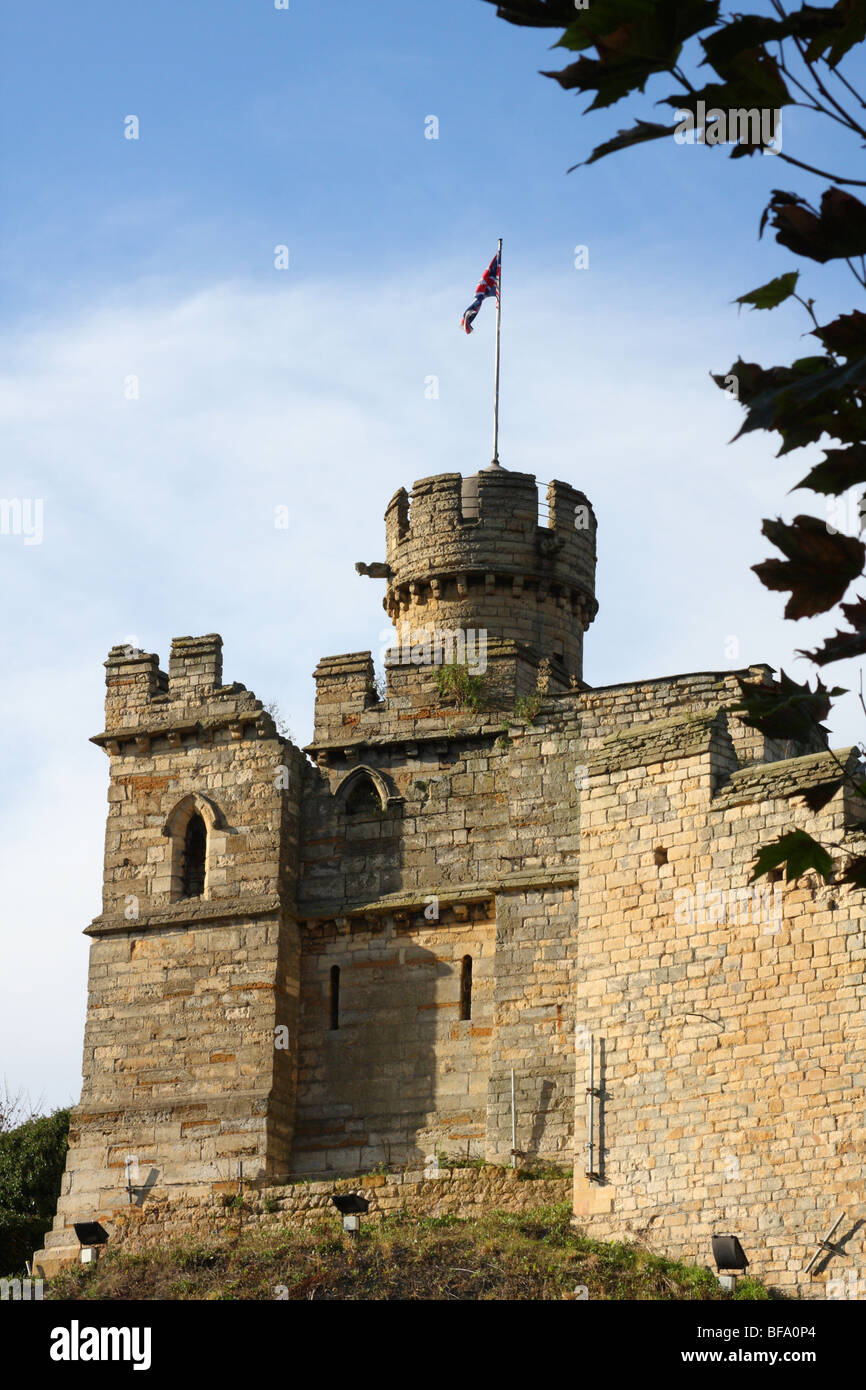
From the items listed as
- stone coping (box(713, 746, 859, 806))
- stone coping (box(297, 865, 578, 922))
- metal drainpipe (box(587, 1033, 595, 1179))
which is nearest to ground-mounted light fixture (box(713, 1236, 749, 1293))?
metal drainpipe (box(587, 1033, 595, 1179))

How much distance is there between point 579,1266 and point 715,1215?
1285 millimetres

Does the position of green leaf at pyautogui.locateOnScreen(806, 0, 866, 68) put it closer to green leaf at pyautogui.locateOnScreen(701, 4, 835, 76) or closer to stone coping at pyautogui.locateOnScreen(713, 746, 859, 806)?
green leaf at pyautogui.locateOnScreen(701, 4, 835, 76)

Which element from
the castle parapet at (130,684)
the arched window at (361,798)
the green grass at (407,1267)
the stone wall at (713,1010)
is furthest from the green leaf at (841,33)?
the castle parapet at (130,684)

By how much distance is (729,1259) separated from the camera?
725 inches

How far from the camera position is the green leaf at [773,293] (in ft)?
19.7

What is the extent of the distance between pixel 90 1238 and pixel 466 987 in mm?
4872

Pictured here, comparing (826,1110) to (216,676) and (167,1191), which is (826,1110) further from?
(216,676)

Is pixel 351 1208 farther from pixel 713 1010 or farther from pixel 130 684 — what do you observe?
pixel 130 684

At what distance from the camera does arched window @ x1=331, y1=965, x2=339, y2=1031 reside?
80.5 feet

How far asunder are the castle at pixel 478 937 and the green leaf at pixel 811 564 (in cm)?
1252

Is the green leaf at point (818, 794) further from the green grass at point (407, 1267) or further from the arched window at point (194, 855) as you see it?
the arched window at point (194, 855)
